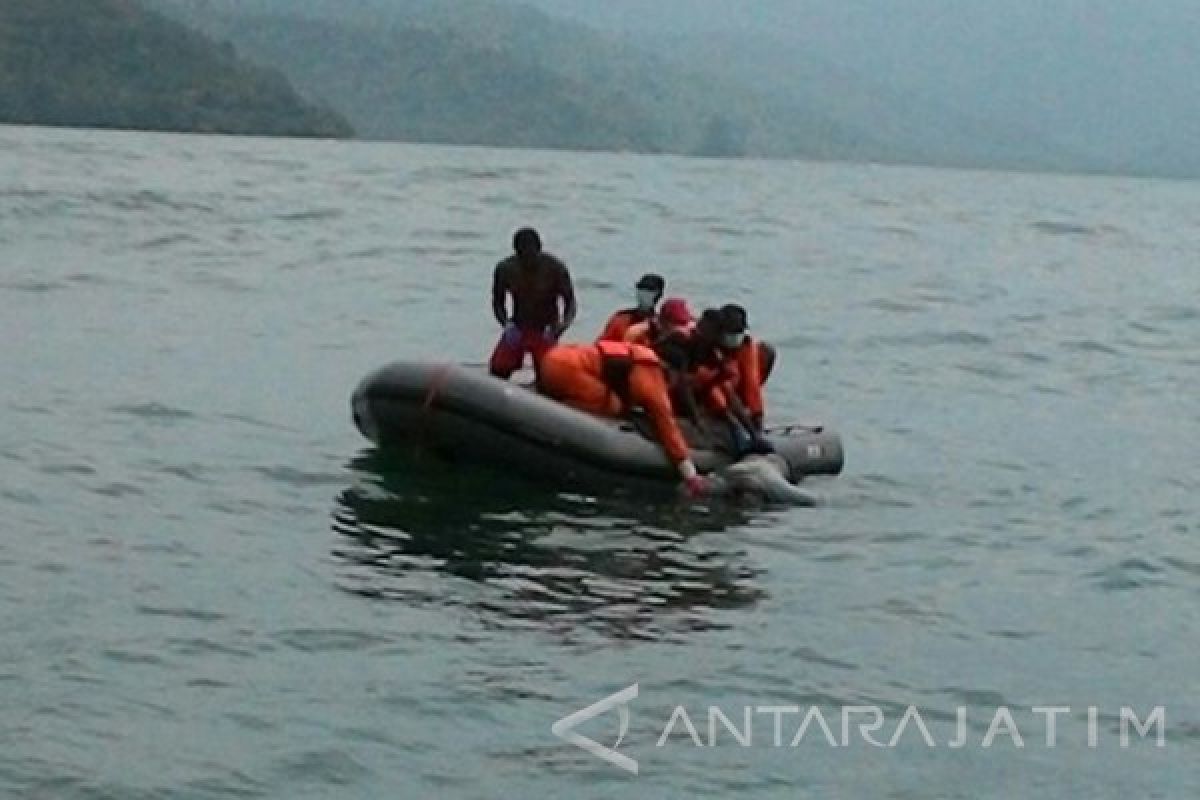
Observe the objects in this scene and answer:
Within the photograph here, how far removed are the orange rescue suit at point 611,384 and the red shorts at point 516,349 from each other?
0.73 m

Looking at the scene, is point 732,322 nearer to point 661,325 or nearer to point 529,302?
point 661,325

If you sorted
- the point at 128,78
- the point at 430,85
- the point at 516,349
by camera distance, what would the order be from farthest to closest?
the point at 430,85 < the point at 128,78 < the point at 516,349

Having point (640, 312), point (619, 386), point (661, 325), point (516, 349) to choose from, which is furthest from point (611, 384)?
A: point (516, 349)

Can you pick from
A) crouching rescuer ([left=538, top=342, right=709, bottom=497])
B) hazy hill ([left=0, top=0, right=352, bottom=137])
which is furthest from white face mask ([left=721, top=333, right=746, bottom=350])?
hazy hill ([left=0, top=0, right=352, bottom=137])

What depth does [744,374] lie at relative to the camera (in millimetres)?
16672

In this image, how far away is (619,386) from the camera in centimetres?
1608

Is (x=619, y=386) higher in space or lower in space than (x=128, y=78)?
lower

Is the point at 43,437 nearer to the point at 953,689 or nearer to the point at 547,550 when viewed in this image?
the point at 547,550

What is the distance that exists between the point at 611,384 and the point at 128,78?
9264 centimetres

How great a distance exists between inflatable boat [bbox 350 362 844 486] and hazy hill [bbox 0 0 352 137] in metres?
85.5

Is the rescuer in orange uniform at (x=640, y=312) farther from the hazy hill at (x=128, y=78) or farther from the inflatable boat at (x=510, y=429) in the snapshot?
the hazy hill at (x=128, y=78)

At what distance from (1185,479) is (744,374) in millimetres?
4777

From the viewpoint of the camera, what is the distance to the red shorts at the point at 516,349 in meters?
17.2

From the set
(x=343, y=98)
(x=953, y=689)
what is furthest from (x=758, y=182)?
(x=343, y=98)
